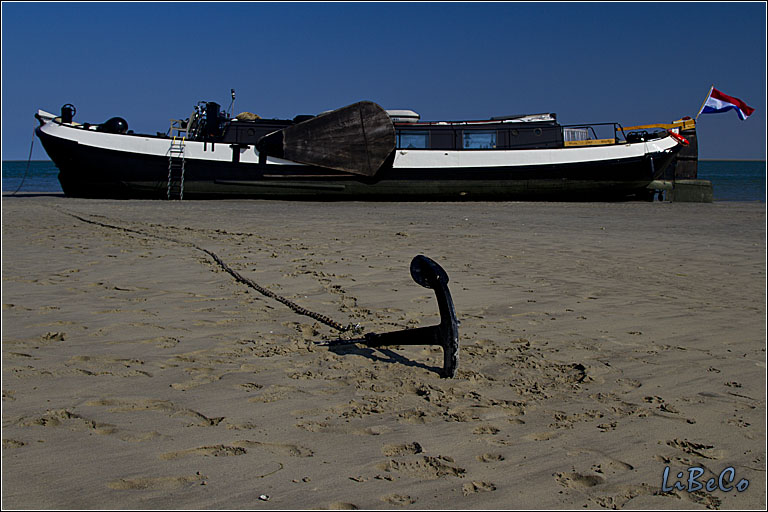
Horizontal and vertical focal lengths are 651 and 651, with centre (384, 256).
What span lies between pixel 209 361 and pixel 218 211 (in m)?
11.0

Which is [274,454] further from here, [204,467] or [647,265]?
[647,265]

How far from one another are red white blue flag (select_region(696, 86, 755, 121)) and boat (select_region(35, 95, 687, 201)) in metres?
2.32

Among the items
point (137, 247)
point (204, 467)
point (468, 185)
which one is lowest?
point (204, 467)

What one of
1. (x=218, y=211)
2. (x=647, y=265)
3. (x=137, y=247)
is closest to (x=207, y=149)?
(x=218, y=211)

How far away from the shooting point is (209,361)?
141 inches

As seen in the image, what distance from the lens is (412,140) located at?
2036 centimetres

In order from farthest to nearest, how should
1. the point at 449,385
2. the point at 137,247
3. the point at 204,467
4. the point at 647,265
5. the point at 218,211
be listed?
the point at 218,211 → the point at 137,247 → the point at 647,265 → the point at 449,385 → the point at 204,467

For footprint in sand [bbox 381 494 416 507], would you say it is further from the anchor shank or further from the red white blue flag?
the red white blue flag

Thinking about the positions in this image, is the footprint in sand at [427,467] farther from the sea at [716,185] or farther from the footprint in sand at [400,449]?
the sea at [716,185]

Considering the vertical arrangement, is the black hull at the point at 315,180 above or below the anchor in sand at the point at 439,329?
above

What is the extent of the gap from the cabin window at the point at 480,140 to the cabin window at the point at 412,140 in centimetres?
128

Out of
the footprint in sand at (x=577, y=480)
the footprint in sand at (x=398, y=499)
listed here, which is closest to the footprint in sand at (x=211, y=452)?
the footprint in sand at (x=398, y=499)

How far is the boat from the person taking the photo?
19.1m

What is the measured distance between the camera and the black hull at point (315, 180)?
19.1 m
